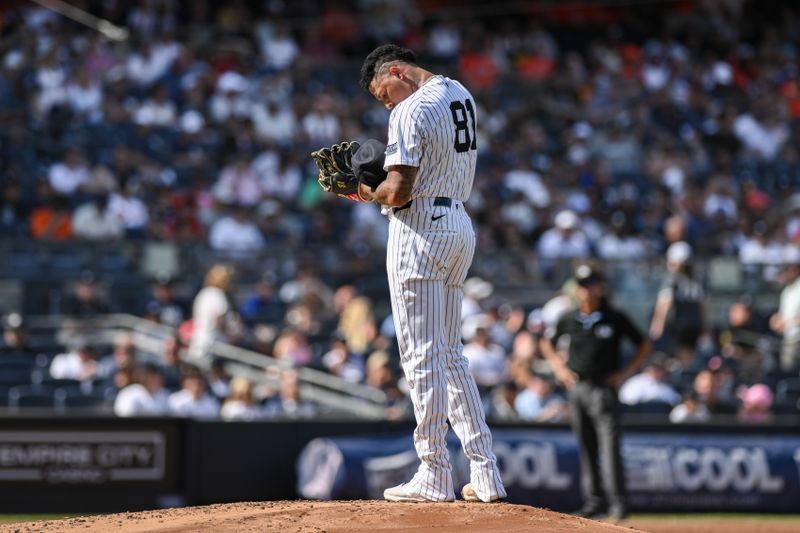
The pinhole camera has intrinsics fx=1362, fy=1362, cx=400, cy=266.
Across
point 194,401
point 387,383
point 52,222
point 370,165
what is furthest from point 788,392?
point 370,165

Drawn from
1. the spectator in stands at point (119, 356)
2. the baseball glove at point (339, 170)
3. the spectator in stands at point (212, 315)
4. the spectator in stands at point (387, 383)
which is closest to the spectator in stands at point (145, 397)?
the spectator in stands at point (119, 356)

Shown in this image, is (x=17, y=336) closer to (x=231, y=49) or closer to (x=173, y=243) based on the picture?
(x=173, y=243)

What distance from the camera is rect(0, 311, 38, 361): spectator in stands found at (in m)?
14.0

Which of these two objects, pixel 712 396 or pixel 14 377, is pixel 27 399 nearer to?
pixel 14 377

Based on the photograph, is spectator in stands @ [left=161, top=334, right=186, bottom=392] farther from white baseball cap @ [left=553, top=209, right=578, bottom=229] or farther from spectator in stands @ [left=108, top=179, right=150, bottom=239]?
white baseball cap @ [left=553, top=209, right=578, bottom=229]

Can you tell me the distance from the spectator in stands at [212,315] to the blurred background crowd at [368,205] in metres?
0.03

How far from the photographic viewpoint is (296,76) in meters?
20.0

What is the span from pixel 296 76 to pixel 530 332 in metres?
6.50

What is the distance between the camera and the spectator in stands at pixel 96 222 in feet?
52.6

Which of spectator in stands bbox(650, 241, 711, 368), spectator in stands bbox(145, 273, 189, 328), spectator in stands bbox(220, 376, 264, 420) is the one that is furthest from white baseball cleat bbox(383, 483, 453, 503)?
spectator in stands bbox(650, 241, 711, 368)

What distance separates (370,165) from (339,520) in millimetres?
1716

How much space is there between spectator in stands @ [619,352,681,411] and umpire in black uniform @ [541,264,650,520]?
3.21 meters

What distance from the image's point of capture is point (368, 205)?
1783 cm

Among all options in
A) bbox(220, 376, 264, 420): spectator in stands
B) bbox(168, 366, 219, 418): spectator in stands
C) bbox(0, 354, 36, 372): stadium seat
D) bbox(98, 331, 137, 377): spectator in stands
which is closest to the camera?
bbox(220, 376, 264, 420): spectator in stands
